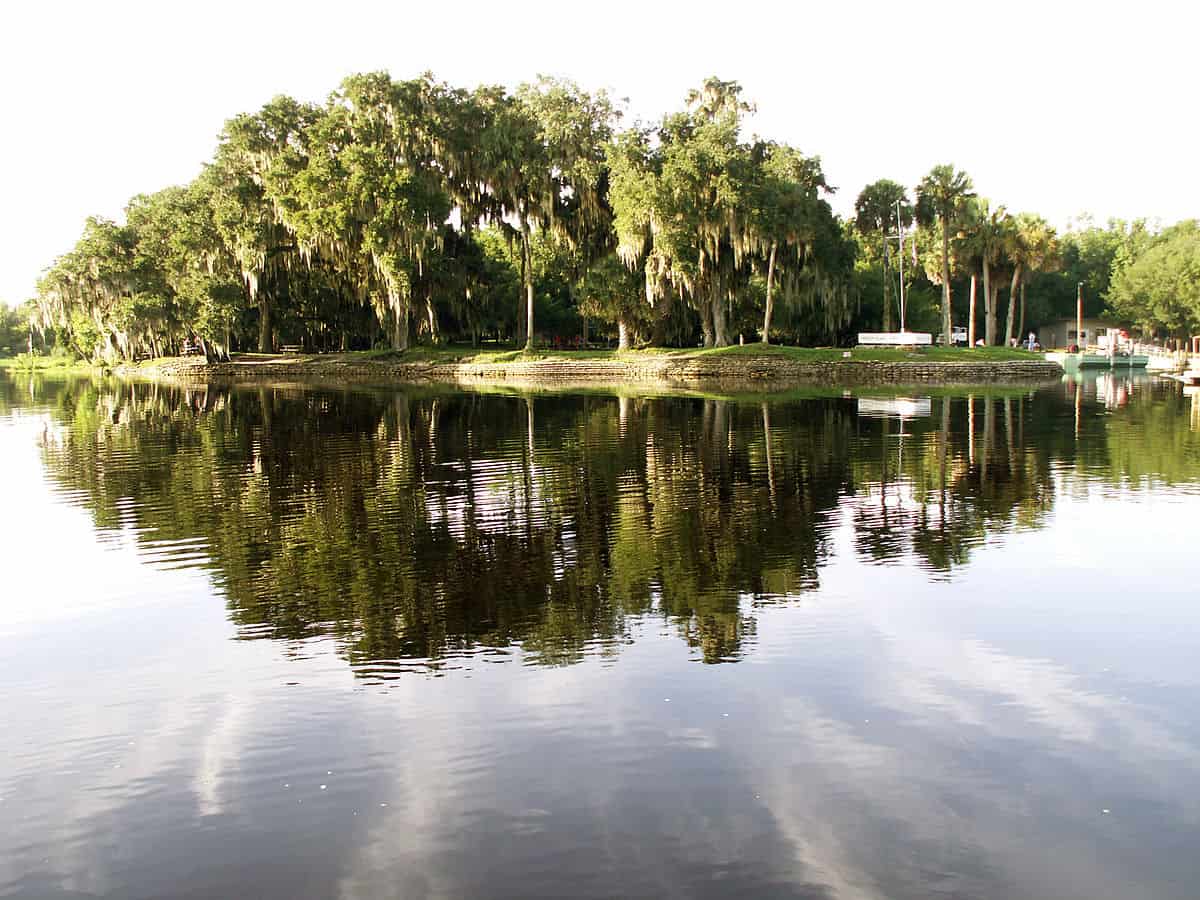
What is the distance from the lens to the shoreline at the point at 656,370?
5931 centimetres

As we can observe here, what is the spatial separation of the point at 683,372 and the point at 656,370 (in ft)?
6.94

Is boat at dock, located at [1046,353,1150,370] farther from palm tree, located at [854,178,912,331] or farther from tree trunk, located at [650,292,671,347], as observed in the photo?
tree trunk, located at [650,292,671,347]

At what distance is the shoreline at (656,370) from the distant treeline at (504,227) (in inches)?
120

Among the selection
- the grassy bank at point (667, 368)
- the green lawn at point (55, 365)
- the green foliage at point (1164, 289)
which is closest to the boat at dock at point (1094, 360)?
the green foliage at point (1164, 289)

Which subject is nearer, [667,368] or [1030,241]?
[667,368]

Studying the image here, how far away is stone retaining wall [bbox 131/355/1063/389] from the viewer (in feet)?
195

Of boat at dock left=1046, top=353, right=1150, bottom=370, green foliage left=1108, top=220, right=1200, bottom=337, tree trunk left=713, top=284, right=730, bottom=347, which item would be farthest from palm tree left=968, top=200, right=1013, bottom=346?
green foliage left=1108, top=220, right=1200, bottom=337

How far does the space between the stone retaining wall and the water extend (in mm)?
39055

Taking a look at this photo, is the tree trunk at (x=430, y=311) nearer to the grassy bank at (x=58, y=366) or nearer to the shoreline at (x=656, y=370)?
the shoreline at (x=656, y=370)

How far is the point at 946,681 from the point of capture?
8.34 meters

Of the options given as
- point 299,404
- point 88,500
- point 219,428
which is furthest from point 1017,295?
point 88,500

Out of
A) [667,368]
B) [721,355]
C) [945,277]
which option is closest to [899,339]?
[945,277]

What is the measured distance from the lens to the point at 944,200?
66.7 meters

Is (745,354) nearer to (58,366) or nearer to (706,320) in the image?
(706,320)
